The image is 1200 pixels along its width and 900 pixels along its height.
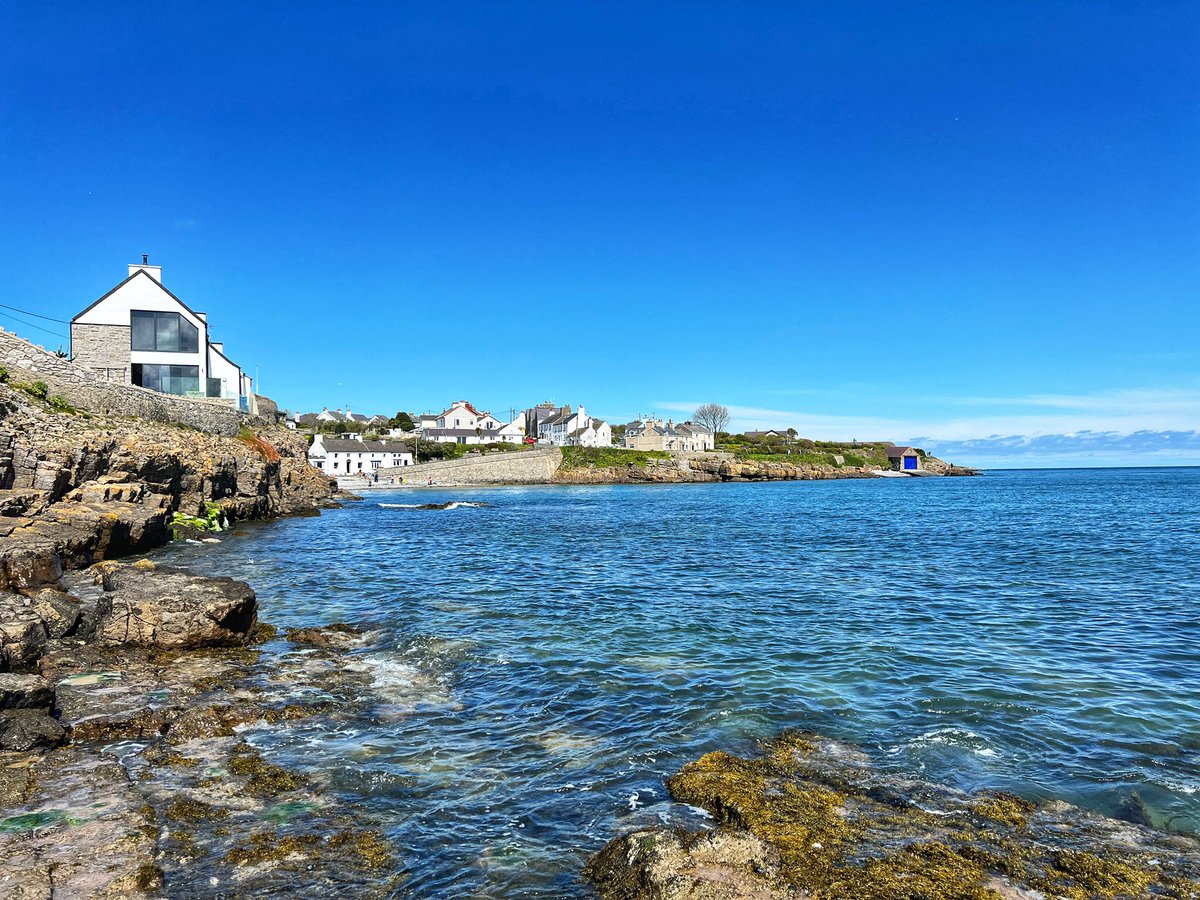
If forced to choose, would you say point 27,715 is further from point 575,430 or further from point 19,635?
point 575,430

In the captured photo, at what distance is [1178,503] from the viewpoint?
7169 cm

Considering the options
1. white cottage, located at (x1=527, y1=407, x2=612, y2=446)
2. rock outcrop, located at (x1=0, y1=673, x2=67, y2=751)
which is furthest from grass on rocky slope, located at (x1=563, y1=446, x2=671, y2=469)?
rock outcrop, located at (x1=0, y1=673, x2=67, y2=751)

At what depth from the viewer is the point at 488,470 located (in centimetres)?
12094

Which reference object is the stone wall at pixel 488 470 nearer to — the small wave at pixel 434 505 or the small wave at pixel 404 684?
the small wave at pixel 434 505

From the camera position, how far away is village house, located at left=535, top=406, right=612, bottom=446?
160625mm

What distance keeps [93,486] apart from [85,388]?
1281 centimetres

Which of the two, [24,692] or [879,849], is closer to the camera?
[879,849]

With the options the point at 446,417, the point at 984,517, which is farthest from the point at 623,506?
the point at 446,417

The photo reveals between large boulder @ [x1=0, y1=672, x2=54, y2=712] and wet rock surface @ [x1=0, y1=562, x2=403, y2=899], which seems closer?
wet rock surface @ [x1=0, y1=562, x2=403, y2=899]

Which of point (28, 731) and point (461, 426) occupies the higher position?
point (461, 426)

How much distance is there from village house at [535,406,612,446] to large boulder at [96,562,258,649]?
460 ft

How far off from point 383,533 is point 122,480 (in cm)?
1582

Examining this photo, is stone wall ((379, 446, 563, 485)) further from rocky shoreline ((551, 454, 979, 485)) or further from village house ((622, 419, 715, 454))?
village house ((622, 419, 715, 454))

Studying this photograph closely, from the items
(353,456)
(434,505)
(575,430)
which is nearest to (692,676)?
(434,505)
